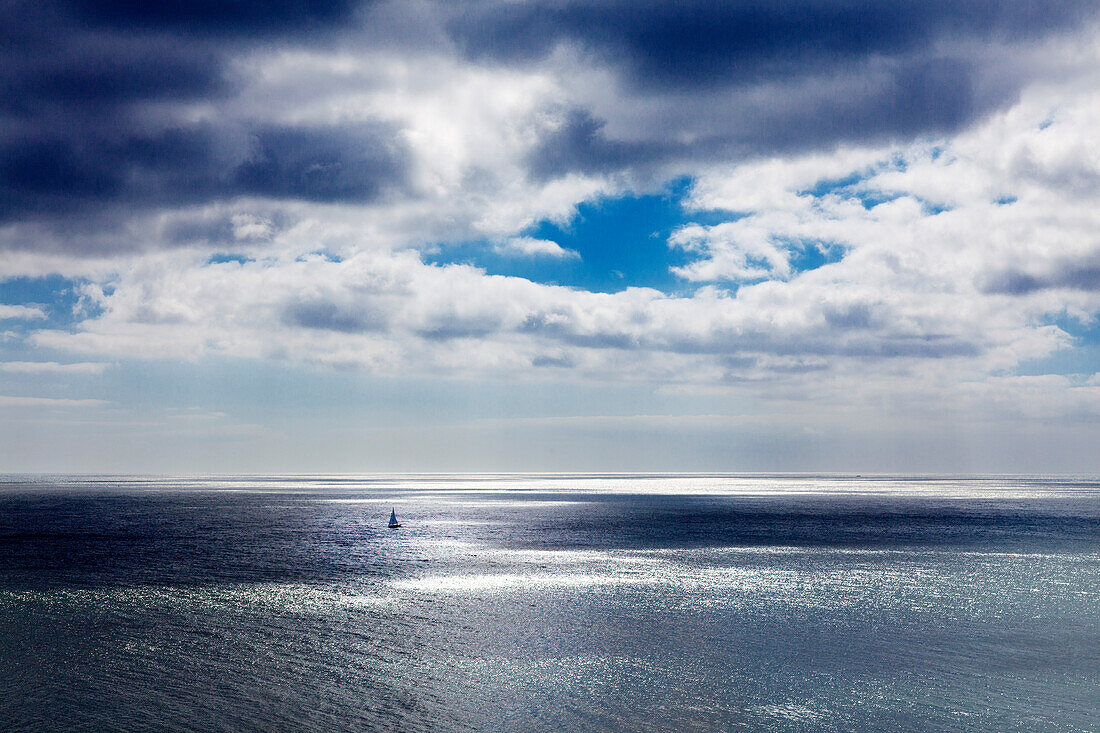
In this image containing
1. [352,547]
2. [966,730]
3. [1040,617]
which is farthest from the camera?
[352,547]

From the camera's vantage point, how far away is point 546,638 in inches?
1459

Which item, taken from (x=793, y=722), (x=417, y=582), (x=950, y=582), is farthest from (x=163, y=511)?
(x=793, y=722)

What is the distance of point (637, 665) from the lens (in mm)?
32094

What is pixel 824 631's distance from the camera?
3825cm

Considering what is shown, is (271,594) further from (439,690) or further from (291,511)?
(291,511)

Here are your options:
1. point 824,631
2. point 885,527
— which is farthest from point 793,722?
point 885,527

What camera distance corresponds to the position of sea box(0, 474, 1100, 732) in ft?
85.1

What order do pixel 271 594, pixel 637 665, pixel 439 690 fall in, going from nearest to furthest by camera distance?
1. pixel 439 690
2. pixel 637 665
3. pixel 271 594

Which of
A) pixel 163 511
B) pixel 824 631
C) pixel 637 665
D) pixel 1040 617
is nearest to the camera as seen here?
pixel 637 665

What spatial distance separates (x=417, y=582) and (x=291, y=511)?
93.1m

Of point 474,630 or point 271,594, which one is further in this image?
point 271,594

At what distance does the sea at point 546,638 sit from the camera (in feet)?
85.1

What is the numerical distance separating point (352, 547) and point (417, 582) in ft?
83.8

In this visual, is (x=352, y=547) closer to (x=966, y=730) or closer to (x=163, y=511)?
(x=966, y=730)
